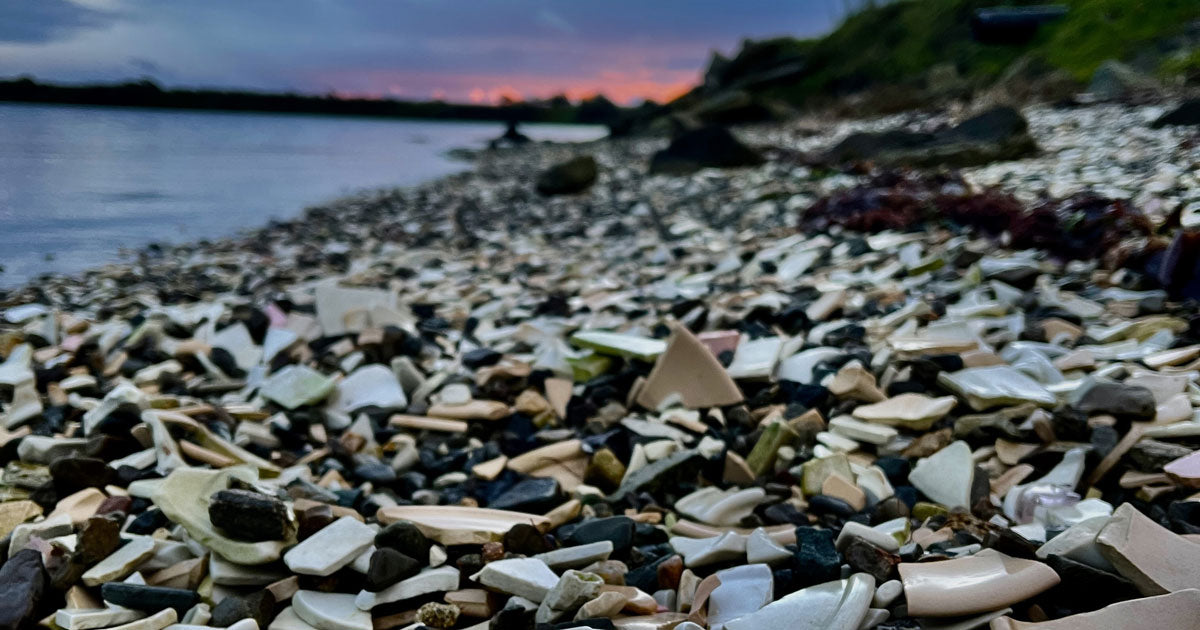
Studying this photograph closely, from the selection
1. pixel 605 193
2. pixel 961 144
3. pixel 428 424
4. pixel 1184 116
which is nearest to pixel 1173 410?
pixel 428 424

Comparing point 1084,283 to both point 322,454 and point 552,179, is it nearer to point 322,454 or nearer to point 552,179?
point 322,454

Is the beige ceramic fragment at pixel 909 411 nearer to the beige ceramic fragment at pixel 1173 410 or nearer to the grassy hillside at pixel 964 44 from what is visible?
the beige ceramic fragment at pixel 1173 410

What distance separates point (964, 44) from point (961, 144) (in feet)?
71.0

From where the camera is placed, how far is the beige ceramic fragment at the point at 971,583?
1545 mm

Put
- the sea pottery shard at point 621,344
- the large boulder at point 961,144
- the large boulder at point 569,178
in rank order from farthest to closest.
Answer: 1. the large boulder at point 569,178
2. the large boulder at point 961,144
3. the sea pottery shard at point 621,344

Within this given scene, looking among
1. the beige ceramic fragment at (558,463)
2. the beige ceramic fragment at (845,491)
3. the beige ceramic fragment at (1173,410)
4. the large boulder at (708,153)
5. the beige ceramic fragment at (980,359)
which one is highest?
the large boulder at (708,153)

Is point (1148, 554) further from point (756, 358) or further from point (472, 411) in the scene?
point (472, 411)

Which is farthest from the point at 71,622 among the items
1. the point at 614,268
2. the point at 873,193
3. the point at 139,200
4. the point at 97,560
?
the point at 139,200

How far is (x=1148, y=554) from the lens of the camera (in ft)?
5.16

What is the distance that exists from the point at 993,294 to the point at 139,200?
38.0ft

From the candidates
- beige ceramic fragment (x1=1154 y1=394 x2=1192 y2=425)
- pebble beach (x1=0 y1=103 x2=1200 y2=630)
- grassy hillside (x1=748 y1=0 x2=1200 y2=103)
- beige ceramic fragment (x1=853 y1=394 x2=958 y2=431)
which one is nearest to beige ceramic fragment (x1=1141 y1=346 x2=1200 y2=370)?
pebble beach (x1=0 y1=103 x2=1200 y2=630)

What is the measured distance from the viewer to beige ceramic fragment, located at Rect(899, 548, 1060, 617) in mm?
1545

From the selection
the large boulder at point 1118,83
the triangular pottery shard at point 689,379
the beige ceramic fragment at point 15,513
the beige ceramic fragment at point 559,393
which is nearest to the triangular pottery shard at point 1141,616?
the triangular pottery shard at point 689,379

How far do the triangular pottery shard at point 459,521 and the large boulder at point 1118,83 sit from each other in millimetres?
12599
